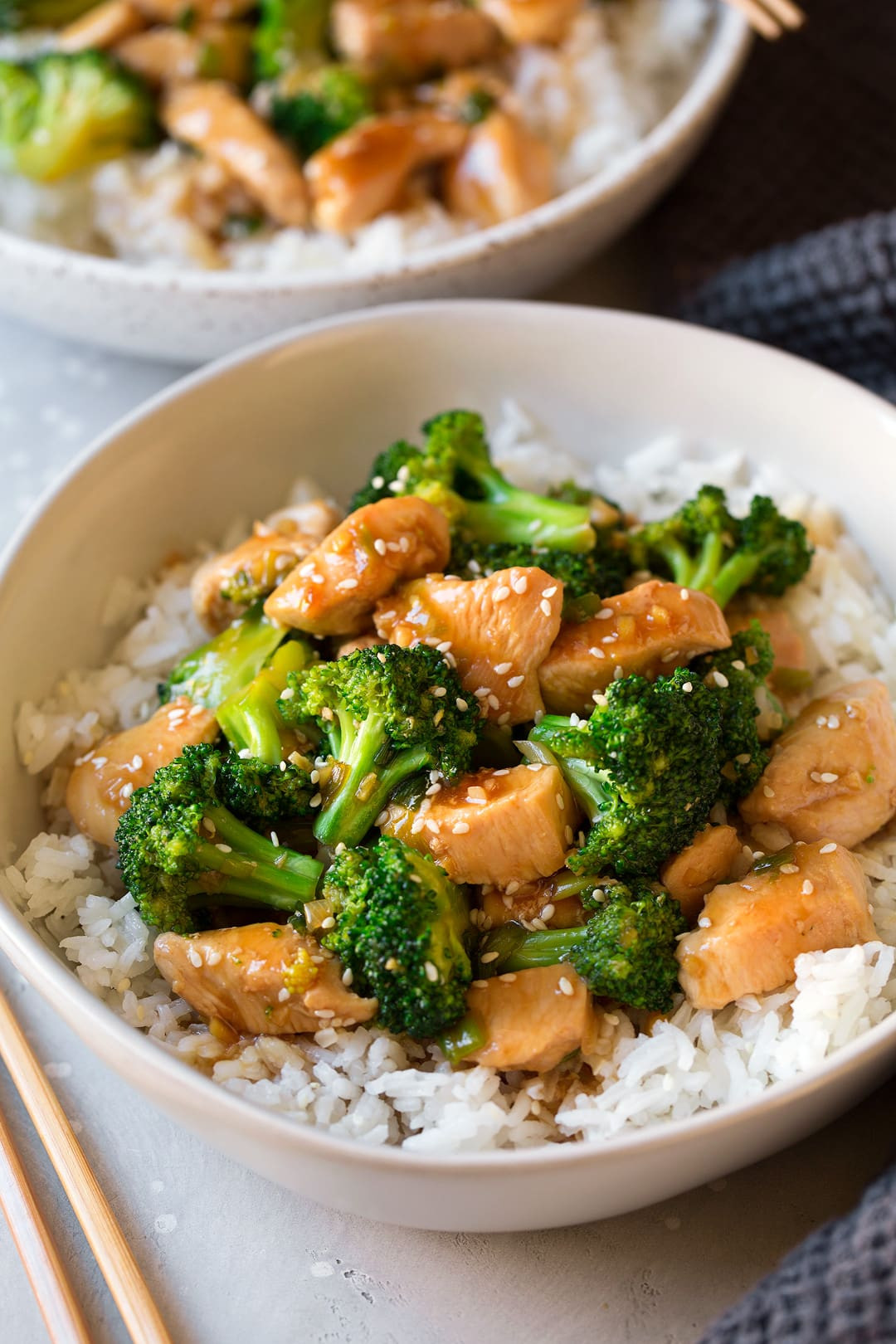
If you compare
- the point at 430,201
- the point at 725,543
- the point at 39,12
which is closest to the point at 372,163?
the point at 430,201

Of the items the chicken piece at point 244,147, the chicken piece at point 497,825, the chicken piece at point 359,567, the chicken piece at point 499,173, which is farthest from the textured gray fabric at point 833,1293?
the chicken piece at point 244,147

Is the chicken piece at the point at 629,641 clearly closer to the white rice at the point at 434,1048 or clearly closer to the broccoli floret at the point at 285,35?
the white rice at the point at 434,1048

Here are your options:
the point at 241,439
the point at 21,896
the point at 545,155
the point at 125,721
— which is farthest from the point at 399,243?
the point at 21,896

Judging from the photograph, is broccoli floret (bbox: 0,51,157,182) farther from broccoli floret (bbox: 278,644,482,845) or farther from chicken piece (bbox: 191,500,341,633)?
broccoli floret (bbox: 278,644,482,845)

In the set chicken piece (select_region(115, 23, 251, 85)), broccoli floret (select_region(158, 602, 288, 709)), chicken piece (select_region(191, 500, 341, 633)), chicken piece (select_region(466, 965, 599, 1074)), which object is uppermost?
chicken piece (select_region(115, 23, 251, 85))

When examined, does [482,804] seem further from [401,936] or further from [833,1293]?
[833,1293]

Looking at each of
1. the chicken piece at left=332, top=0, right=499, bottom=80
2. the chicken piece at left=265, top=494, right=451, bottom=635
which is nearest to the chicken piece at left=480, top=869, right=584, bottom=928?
the chicken piece at left=265, top=494, right=451, bottom=635
